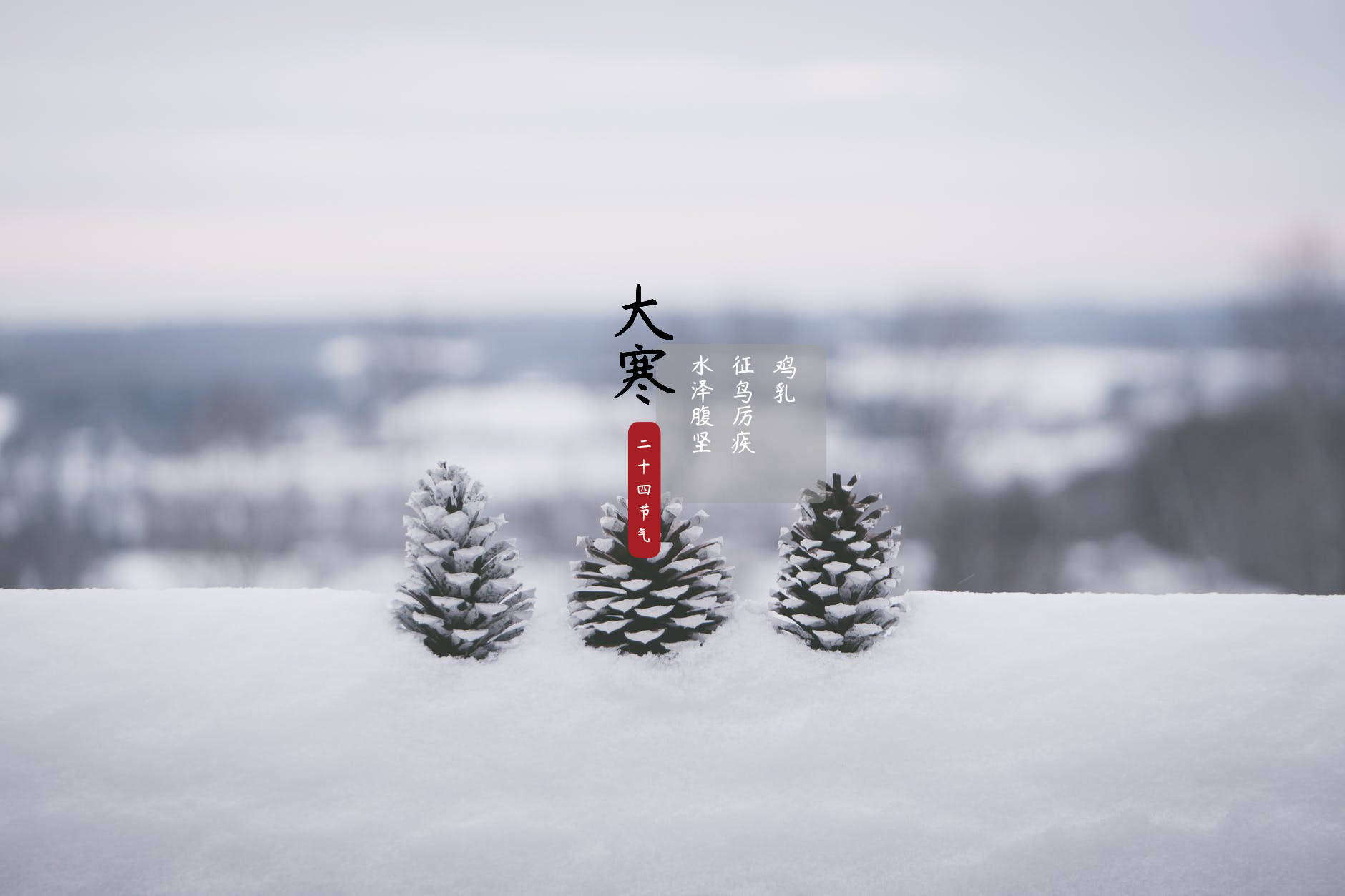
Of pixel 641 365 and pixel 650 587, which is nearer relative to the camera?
pixel 650 587

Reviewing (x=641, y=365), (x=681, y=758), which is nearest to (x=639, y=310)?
(x=641, y=365)

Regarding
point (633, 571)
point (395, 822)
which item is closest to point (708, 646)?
point (633, 571)

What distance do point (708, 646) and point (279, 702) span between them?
174 cm

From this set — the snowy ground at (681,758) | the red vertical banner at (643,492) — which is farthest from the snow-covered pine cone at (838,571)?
the red vertical banner at (643,492)

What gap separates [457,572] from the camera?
12.6 feet

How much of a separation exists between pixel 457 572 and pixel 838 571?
160 cm

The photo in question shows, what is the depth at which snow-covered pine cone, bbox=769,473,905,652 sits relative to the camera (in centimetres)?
386

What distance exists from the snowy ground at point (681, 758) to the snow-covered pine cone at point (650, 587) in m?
0.13

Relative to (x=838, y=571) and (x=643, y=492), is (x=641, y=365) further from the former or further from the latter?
(x=838, y=571)

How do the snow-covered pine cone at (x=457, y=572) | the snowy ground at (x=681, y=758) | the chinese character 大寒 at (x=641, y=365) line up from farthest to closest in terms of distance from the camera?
the chinese character 大寒 at (x=641, y=365) < the snow-covered pine cone at (x=457, y=572) < the snowy ground at (x=681, y=758)

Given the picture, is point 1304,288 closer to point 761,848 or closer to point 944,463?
point 944,463

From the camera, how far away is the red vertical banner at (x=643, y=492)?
3.85m

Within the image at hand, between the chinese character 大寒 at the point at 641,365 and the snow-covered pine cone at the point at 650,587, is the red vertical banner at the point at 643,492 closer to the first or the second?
the snow-covered pine cone at the point at 650,587

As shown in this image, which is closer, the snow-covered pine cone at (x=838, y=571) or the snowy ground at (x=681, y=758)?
the snowy ground at (x=681, y=758)
